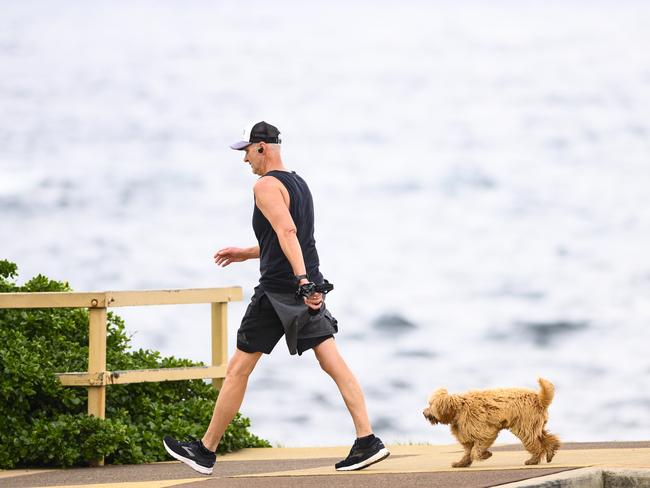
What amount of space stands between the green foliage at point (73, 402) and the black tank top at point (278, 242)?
2.20m

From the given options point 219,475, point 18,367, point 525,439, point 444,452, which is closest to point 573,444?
point 444,452

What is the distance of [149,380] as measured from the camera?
995cm

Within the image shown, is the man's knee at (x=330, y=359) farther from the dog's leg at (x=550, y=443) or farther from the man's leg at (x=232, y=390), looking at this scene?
the dog's leg at (x=550, y=443)

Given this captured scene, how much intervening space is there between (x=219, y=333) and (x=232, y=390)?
8.45 feet

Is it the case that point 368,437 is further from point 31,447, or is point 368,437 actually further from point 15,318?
point 15,318

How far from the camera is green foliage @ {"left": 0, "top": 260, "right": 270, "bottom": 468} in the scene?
9.43 m

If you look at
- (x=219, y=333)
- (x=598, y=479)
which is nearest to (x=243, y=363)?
(x=598, y=479)

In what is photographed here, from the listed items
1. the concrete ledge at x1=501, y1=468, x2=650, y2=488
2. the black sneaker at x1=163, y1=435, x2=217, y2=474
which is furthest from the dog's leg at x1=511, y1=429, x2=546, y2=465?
the black sneaker at x1=163, y1=435, x2=217, y2=474

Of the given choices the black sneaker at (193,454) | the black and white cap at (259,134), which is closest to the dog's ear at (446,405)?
the black sneaker at (193,454)

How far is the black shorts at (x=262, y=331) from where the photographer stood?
7934 mm

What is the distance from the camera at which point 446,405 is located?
7816mm

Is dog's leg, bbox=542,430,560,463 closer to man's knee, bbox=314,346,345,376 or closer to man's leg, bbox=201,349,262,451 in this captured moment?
man's knee, bbox=314,346,345,376

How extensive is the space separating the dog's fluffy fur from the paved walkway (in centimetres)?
11

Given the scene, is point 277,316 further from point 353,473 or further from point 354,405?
point 353,473
